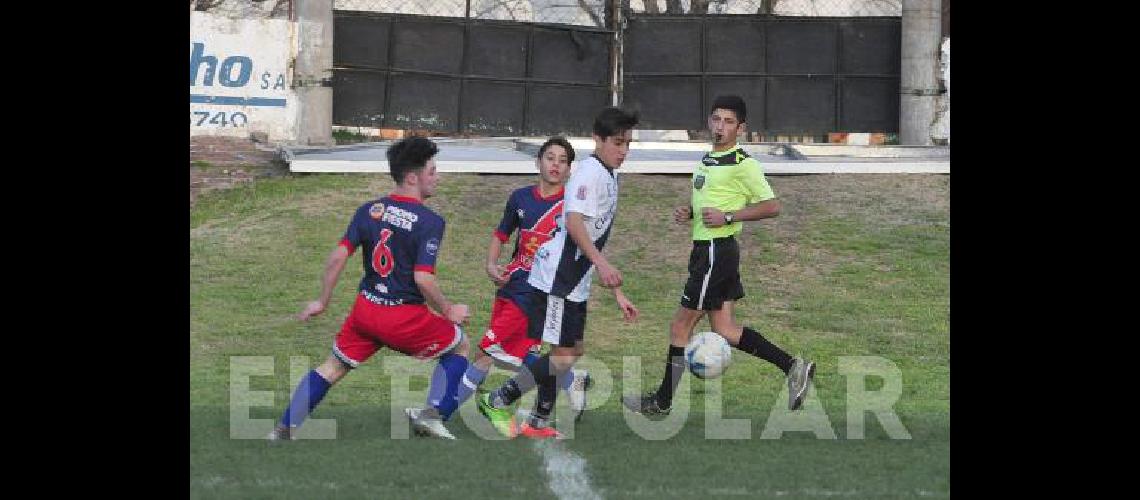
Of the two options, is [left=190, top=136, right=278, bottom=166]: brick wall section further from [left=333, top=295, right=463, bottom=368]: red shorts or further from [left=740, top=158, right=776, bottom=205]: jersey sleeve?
[left=333, top=295, right=463, bottom=368]: red shorts

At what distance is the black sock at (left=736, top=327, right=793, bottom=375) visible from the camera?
377 inches

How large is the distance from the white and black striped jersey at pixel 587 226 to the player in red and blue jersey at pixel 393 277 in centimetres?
69

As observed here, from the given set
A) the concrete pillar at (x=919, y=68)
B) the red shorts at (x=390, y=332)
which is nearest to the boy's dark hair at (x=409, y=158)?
the red shorts at (x=390, y=332)

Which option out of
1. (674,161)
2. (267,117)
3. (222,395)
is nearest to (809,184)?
(674,161)

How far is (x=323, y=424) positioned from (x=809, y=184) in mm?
9129

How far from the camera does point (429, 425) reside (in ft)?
28.6

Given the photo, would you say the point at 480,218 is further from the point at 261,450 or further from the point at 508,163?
the point at 261,450

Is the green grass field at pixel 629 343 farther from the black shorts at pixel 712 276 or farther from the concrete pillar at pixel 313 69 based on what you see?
the concrete pillar at pixel 313 69

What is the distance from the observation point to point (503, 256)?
15.2 meters

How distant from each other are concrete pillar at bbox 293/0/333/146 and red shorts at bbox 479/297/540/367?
349 inches

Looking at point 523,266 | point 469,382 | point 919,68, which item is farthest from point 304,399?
point 919,68

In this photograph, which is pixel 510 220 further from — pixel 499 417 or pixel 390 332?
pixel 390 332

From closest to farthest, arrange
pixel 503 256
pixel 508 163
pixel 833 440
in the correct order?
pixel 833 440 → pixel 503 256 → pixel 508 163

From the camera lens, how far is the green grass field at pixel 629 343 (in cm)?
775
